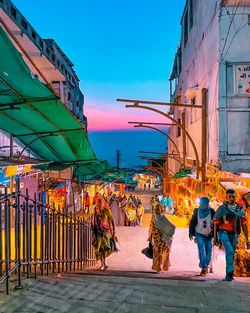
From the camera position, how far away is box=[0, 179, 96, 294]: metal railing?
441 cm

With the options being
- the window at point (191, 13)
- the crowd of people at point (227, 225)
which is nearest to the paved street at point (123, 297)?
the crowd of people at point (227, 225)

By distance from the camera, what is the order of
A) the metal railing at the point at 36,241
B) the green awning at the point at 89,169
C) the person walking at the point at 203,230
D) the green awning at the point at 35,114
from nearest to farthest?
the metal railing at the point at 36,241 → the green awning at the point at 35,114 → the person walking at the point at 203,230 → the green awning at the point at 89,169

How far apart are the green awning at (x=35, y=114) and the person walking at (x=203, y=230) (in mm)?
3743

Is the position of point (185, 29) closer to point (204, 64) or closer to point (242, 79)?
point (204, 64)

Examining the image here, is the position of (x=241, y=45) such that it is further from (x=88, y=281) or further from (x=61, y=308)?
(x=61, y=308)

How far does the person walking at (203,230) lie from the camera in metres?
7.18

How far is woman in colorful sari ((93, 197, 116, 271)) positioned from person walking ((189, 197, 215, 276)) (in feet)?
6.73

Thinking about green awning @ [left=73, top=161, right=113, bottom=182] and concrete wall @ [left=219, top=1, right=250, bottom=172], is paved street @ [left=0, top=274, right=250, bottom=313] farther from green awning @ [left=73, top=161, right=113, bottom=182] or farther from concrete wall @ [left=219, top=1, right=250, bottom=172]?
green awning @ [left=73, top=161, right=113, bottom=182]

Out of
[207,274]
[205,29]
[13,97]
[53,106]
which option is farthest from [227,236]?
[205,29]

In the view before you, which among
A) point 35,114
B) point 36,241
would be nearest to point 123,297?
point 36,241

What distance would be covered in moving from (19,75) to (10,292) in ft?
11.0

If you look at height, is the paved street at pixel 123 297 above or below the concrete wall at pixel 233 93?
below

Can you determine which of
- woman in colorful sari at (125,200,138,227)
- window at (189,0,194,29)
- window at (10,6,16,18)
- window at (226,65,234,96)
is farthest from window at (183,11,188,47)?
woman in colorful sari at (125,200,138,227)

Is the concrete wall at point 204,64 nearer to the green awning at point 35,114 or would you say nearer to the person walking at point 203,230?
the green awning at point 35,114
